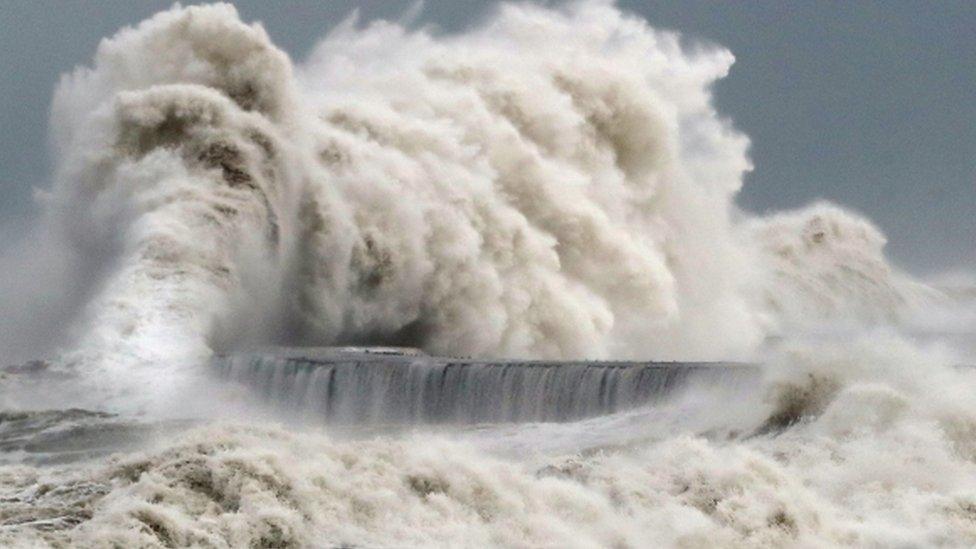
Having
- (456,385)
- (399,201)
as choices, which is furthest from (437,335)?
(456,385)

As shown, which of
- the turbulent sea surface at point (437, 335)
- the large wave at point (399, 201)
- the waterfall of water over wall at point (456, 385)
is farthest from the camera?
the large wave at point (399, 201)

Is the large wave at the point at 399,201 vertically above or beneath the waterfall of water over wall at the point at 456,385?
above

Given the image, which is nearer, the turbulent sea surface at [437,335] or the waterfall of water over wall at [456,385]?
the turbulent sea surface at [437,335]

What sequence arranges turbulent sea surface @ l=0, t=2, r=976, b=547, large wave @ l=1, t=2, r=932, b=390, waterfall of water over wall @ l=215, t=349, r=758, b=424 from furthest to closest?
1. large wave @ l=1, t=2, r=932, b=390
2. waterfall of water over wall @ l=215, t=349, r=758, b=424
3. turbulent sea surface @ l=0, t=2, r=976, b=547

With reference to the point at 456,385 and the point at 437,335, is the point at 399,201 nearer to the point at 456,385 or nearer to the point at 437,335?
the point at 437,335

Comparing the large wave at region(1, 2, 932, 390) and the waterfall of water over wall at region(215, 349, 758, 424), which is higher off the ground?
the large wave at region(1, 2, 932, 390)
